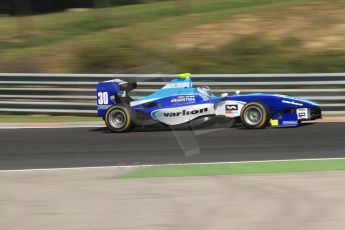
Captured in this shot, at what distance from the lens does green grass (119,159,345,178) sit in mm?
6820

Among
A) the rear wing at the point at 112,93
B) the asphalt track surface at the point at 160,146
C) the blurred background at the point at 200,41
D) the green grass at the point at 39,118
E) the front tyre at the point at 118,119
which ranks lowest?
the asphalt track surface at the point at 160,146

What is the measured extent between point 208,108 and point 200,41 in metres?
6.64

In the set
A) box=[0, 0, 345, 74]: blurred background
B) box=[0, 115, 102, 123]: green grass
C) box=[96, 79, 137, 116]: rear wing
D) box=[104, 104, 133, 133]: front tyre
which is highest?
box=[0, 0, 345, 74]: blurred background

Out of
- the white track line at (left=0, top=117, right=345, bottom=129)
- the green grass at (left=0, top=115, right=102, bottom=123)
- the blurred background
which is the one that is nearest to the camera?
the white track line at (left=0, top=117, right=345, bottom=129)

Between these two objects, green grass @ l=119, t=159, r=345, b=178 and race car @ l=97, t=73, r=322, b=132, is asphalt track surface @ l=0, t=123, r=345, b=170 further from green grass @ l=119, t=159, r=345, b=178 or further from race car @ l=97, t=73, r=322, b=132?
green grass @ l=119, t=159, r=345, b=178

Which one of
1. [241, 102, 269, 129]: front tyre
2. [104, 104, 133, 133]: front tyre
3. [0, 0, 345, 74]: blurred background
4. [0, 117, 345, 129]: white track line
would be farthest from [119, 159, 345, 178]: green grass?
[0, 0, 345, 74]: blurred background

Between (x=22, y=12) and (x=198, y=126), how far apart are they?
19885 millimetres

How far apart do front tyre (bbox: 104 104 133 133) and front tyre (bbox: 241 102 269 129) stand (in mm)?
1907

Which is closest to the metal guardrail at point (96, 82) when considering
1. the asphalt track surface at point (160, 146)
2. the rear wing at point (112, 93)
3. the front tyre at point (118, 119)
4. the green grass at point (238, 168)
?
the rear wing at point (112, 93)

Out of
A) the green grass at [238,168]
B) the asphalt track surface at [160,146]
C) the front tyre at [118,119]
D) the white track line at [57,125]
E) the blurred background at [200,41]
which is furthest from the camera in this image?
the blurred background at [200,41]

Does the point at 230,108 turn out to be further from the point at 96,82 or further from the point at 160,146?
the point at 96,82

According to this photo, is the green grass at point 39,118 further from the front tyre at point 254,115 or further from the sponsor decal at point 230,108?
the front tyre at point 254,115

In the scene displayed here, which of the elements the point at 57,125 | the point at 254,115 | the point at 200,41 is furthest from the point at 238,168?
the point at 200,41

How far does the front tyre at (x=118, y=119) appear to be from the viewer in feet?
34.5
